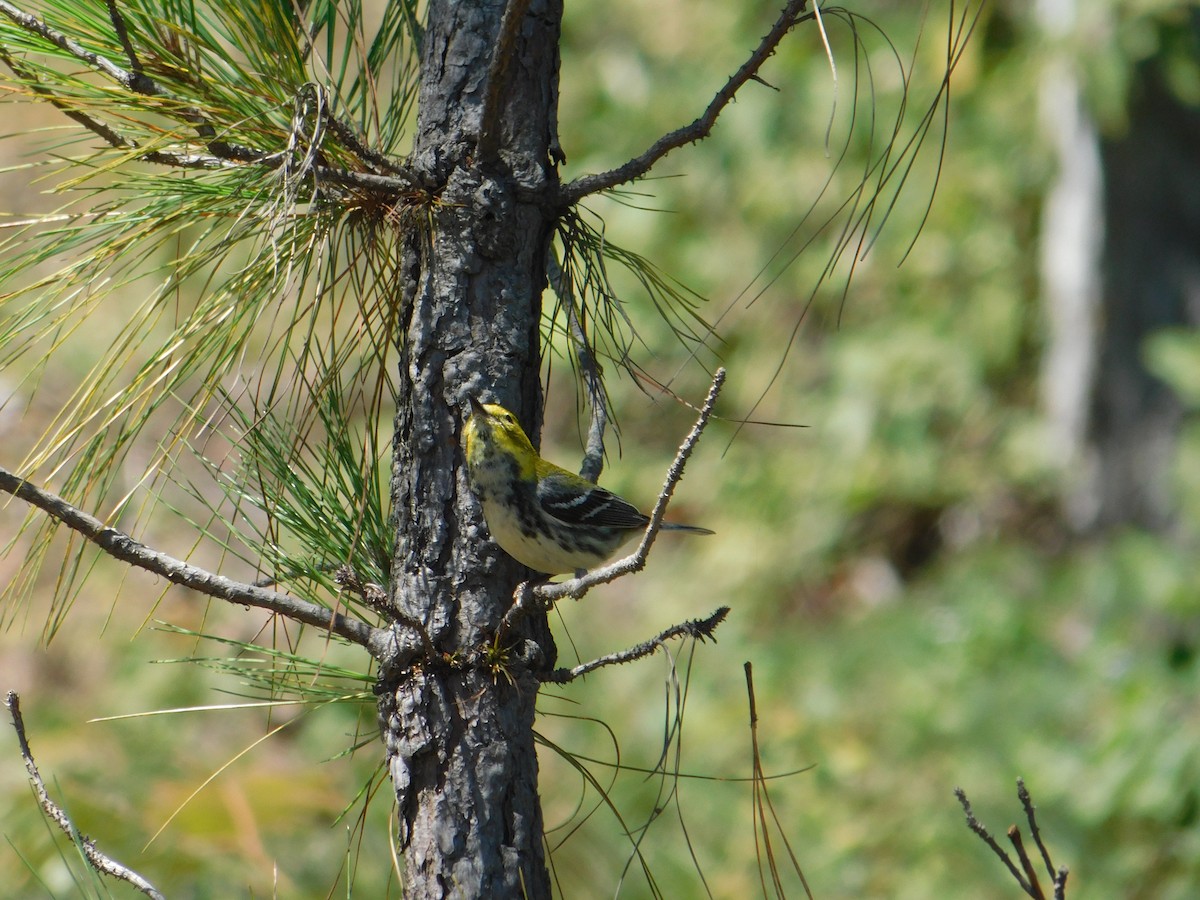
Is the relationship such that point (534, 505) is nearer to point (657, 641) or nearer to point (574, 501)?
point (574, 501)

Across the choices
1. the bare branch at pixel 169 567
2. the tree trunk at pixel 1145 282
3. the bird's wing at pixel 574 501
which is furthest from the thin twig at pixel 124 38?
the tree trunk at pixel 1145 282

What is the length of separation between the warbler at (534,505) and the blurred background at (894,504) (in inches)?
31.7

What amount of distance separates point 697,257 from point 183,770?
3.32 m

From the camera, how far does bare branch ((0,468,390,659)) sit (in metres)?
1.17

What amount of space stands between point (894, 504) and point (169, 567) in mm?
4159

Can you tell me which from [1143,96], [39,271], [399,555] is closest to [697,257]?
[1143,96]

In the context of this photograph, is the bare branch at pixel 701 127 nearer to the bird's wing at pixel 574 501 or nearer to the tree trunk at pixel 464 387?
the tree trunk at pixel 464 387

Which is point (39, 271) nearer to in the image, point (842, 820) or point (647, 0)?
point (647, 0)

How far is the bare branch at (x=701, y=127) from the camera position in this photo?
124cm

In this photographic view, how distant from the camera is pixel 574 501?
2160 millimetres

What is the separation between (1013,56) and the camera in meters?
4.46

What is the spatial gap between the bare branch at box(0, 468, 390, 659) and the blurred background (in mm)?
1516

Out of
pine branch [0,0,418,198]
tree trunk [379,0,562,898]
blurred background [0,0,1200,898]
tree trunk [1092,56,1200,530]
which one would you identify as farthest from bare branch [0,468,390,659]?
tree trunk [1092,56,1200,530]

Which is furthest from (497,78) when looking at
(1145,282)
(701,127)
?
(1145,282)
